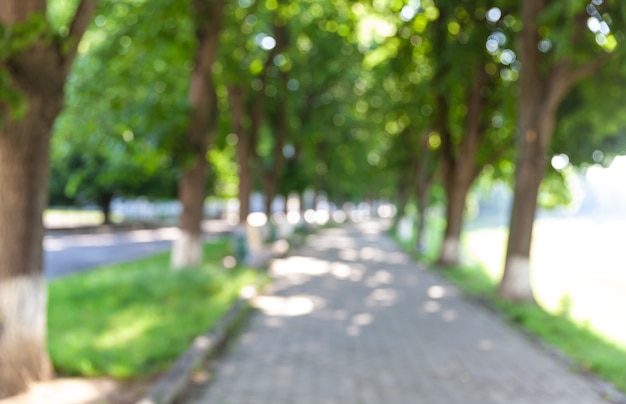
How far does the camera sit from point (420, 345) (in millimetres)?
9828

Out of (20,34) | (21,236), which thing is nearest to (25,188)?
(21,236)

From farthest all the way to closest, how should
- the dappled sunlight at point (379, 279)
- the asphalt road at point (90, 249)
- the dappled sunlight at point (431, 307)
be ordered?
the asphalt road at point (90, 249)
the dappled sunlight at point (379, 279)
the dappled sunlight at point (431, 307)

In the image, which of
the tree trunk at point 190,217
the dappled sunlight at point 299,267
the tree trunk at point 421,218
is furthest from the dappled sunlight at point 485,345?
the tree trunk at point 421,218

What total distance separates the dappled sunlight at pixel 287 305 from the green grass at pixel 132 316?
23.4 inches

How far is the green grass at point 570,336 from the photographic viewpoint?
28.2 ft

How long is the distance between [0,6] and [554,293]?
1554 cm

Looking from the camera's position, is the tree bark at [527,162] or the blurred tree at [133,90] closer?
the blurred tree at [133,90]

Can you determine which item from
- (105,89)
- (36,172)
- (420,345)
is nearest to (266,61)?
(105,89)

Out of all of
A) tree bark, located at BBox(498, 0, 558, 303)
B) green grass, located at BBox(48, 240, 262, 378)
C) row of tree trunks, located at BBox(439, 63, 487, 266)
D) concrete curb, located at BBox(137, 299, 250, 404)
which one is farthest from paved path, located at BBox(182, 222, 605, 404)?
row of tree trunks, located at BBox(439, 63, 487, 266)

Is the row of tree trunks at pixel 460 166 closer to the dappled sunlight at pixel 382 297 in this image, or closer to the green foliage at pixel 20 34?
the dappled sunlight at pixel 382 297

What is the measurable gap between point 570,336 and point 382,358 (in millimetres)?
3496

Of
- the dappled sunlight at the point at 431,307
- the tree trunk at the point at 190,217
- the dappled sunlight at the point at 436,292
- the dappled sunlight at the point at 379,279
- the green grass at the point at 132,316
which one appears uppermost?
the tree trunk at the point at 190,217

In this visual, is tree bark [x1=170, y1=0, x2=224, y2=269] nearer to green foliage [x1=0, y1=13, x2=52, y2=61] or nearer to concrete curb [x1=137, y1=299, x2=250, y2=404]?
concrete curb [x1=137, y1=299, x2=250, y2=404]

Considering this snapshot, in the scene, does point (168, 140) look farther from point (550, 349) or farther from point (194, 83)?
point (550, 349)
